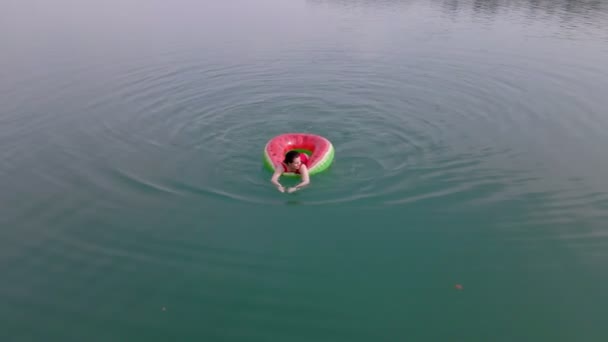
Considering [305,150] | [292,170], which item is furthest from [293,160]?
[305,150]

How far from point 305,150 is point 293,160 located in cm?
139

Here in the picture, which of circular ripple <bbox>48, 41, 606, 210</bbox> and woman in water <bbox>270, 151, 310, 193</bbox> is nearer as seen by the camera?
woman in water <bbox>270, 151, 310, 193</bbox>

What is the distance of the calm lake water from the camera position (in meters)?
5.18

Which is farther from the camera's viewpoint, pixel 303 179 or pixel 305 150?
pixel 305 150

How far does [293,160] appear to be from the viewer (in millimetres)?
7227

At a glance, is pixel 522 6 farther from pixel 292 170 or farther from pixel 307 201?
pixel 307 201

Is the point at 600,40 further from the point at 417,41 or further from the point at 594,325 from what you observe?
the point at 594,325

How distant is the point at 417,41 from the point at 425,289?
13.8 meters

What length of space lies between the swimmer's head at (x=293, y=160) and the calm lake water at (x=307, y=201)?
500 millimetres

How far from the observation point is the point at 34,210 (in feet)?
23.2

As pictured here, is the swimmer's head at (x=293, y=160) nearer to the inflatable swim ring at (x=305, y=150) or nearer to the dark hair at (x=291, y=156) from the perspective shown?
the dark hair at (x=291, y=156)

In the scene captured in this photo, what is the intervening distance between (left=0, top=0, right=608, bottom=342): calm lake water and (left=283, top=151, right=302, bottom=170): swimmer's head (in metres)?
0.50

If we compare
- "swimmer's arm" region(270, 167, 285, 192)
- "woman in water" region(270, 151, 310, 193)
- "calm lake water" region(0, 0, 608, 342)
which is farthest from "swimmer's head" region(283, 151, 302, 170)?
"calm lake water" region(0, 0, 608, 342)

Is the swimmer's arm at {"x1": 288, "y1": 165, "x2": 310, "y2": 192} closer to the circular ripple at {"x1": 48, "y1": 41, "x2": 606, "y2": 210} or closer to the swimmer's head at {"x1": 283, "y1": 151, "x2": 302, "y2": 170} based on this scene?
the swimmer's head at {"x1": 283, "y1": 151, "x2": 302, "y2": 170}
